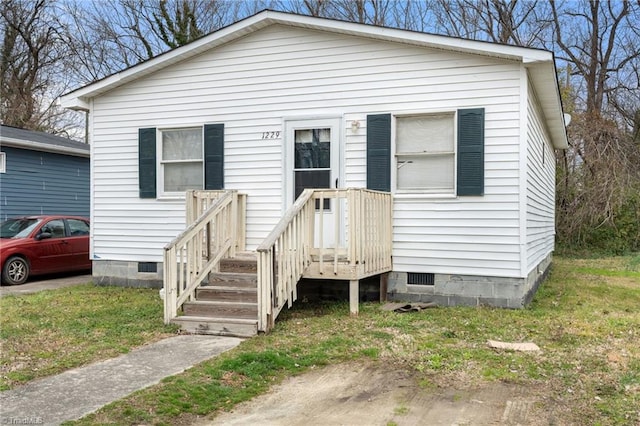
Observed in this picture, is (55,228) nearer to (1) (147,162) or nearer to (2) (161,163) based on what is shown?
(1) (147,162)

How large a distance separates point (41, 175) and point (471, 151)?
11836 millimetres

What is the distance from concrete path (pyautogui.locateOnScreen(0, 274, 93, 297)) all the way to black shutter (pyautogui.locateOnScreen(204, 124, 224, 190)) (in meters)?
3.65

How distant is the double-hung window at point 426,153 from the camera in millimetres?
7438

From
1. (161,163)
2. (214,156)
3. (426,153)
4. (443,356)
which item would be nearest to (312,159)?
(214,156)

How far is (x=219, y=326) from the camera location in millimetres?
5781

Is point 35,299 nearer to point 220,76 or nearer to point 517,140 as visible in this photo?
point 220,76

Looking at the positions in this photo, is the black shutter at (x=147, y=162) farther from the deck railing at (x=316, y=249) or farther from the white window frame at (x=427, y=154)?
the white window frame at (x=427, y=154)

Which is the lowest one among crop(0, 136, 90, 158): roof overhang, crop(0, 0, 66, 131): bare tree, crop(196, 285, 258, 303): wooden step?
crop(196, 285, 258, 303): wooden step

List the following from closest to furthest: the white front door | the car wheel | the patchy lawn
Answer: the patchy lawn, the white front door, the car wheel

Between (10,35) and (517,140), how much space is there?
23367 millimetres

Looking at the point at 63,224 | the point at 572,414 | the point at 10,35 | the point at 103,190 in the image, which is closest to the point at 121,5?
the point at 10,35

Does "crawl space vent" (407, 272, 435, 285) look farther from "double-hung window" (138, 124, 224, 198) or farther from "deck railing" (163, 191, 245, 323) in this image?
"double-hung window" (138, 124, 224, 198)

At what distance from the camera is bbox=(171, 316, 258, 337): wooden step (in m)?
5.65

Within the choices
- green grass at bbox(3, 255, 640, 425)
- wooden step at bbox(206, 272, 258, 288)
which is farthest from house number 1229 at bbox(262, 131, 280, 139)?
green grass at bbox(3, 255, 640, 425)
